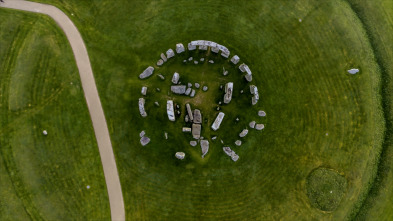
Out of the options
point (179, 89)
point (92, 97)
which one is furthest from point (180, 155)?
point (92, 97)

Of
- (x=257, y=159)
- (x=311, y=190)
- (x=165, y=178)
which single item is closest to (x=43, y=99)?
(x=165, y=178)

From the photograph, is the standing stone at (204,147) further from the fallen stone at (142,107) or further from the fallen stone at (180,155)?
the fallen stone at (142,107)

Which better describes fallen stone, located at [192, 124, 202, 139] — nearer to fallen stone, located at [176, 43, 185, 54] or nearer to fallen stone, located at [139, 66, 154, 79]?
fallen stone, located at [139, 66, 154, 79]

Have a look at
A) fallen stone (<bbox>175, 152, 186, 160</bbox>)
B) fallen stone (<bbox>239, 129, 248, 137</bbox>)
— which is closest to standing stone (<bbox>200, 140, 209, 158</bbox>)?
fallen stone (<bbox>175, 152, 186, 160</bbox>)

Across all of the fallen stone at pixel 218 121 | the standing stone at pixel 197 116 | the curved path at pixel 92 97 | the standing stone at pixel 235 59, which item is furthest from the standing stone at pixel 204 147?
the curved path at pixel 92 97

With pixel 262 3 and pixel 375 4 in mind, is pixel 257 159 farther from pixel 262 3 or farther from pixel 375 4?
pixel 375 4

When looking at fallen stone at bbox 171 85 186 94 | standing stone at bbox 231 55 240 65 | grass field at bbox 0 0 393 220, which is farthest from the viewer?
standing stone at bbox 231 55 240 65
